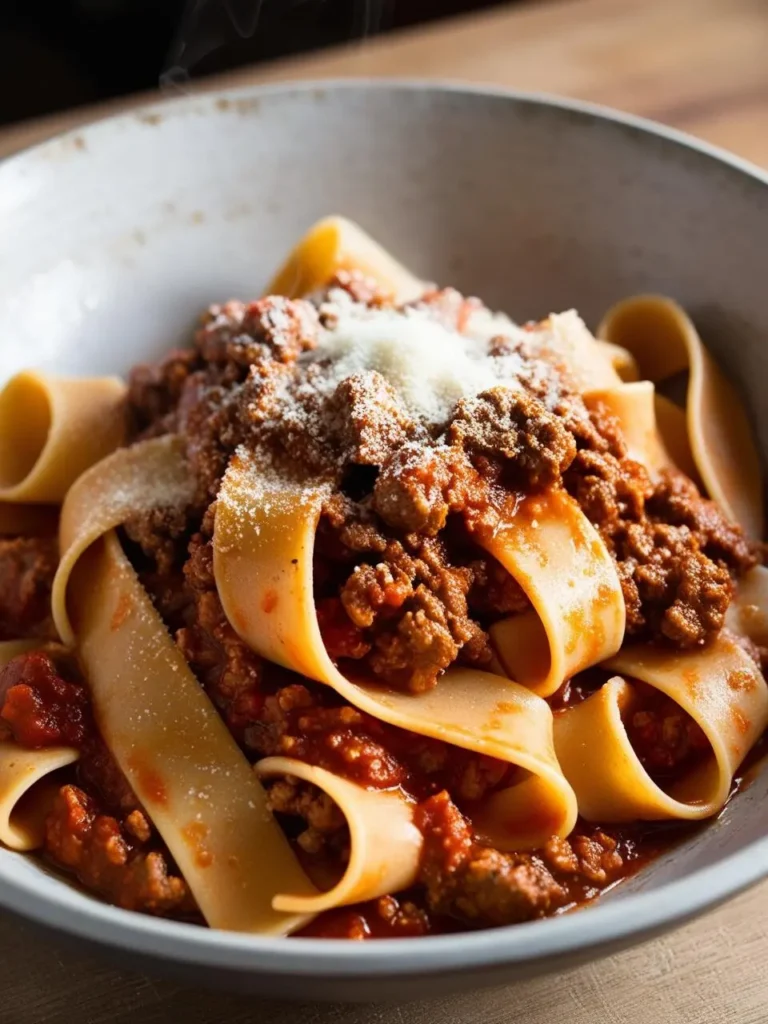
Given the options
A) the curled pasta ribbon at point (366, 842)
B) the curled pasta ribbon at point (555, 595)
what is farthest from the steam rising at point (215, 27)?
the curled pasta ribbon at point (366, 842)

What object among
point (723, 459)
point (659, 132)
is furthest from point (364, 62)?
point (723, 459)

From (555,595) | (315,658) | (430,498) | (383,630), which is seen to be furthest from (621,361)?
(315,658)

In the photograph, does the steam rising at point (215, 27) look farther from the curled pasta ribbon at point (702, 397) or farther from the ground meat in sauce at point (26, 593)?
the ground meat in sauce at point (26, 593)

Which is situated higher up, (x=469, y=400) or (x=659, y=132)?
(x=659, y=132)

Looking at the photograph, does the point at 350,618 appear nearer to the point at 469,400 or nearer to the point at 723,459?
the point at 469,400

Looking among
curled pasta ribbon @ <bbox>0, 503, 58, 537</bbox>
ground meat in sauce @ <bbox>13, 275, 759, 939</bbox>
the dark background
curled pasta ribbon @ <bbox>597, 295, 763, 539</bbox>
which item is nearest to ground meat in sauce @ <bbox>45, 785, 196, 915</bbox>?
ground meat in sauce @ <bbox>13, 275, 759, 939</bbox>

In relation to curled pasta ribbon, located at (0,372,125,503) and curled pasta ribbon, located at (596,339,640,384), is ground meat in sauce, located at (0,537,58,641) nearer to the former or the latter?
curled pasta ribbon, located at (0,372,125,503)

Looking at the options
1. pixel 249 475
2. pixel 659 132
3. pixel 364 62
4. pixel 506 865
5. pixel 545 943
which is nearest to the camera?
pixel 545 943
